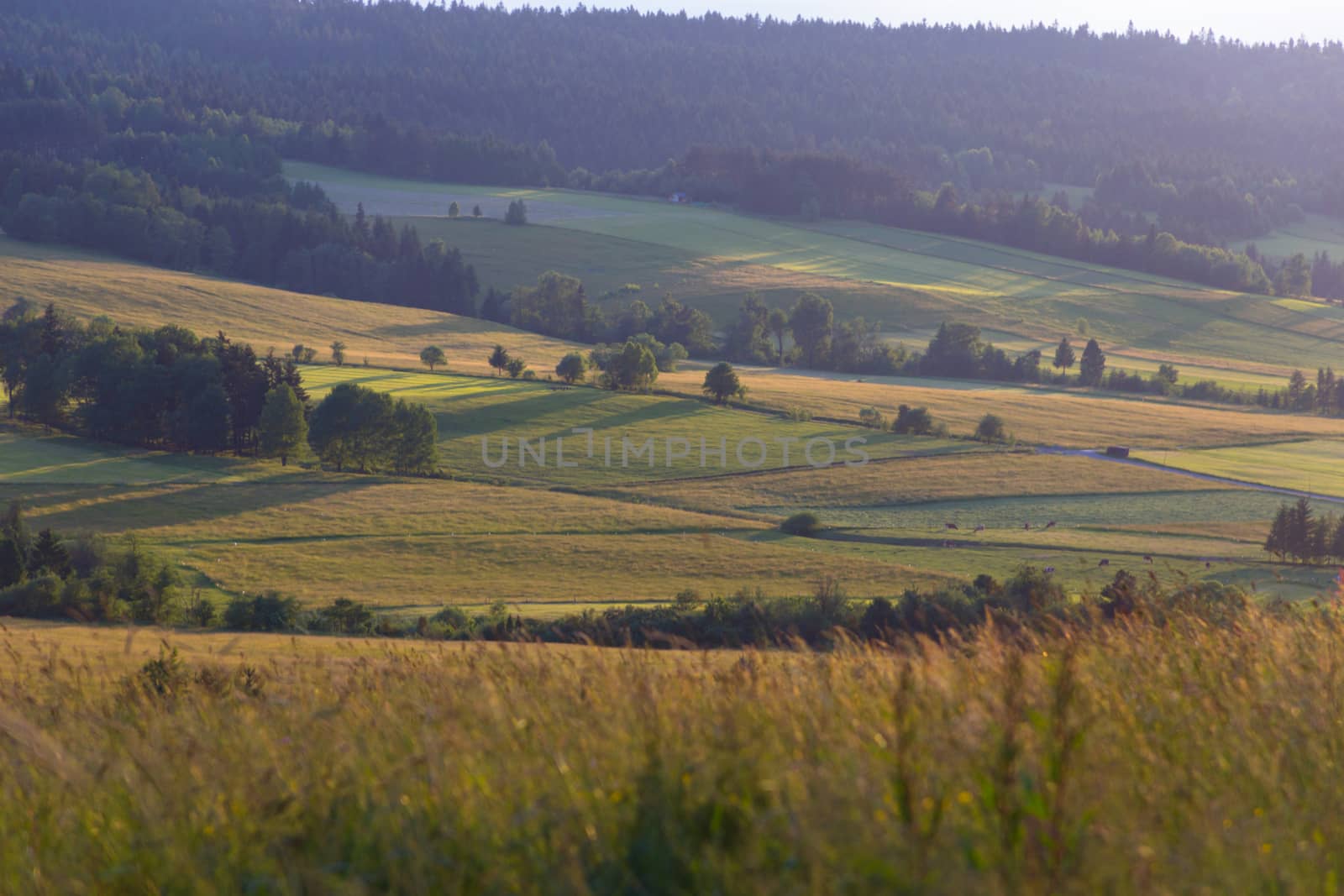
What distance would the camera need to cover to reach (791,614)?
31609 mm

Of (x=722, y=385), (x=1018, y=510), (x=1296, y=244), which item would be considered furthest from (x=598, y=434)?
(x=1296, y=244)

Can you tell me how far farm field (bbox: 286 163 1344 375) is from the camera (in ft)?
444

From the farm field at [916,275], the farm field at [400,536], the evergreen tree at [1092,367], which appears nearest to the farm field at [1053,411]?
the evergreen tree at [1092,367]

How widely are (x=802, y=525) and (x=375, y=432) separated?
2918cm

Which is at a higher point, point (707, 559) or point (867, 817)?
point (867, 817)

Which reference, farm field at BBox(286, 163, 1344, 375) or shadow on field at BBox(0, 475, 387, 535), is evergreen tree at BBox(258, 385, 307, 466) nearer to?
shadow on field at BBox(0, 475, 387, 535)

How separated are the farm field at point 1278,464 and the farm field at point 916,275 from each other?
45243mm

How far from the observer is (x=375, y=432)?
6994 cm

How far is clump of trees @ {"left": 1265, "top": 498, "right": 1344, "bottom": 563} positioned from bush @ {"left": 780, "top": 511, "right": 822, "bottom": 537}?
2196cm

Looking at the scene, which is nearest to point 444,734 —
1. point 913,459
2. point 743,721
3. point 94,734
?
point 743,721

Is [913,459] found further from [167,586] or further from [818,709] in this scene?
[818,709]

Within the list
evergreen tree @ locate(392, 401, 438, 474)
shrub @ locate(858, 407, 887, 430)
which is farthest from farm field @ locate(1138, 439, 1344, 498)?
evergreen tree @ locate(392, 401, 438, 474)

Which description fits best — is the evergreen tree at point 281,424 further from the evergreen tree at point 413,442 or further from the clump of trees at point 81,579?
the clump of trees at point 81,579

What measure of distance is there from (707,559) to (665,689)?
1741 inches
